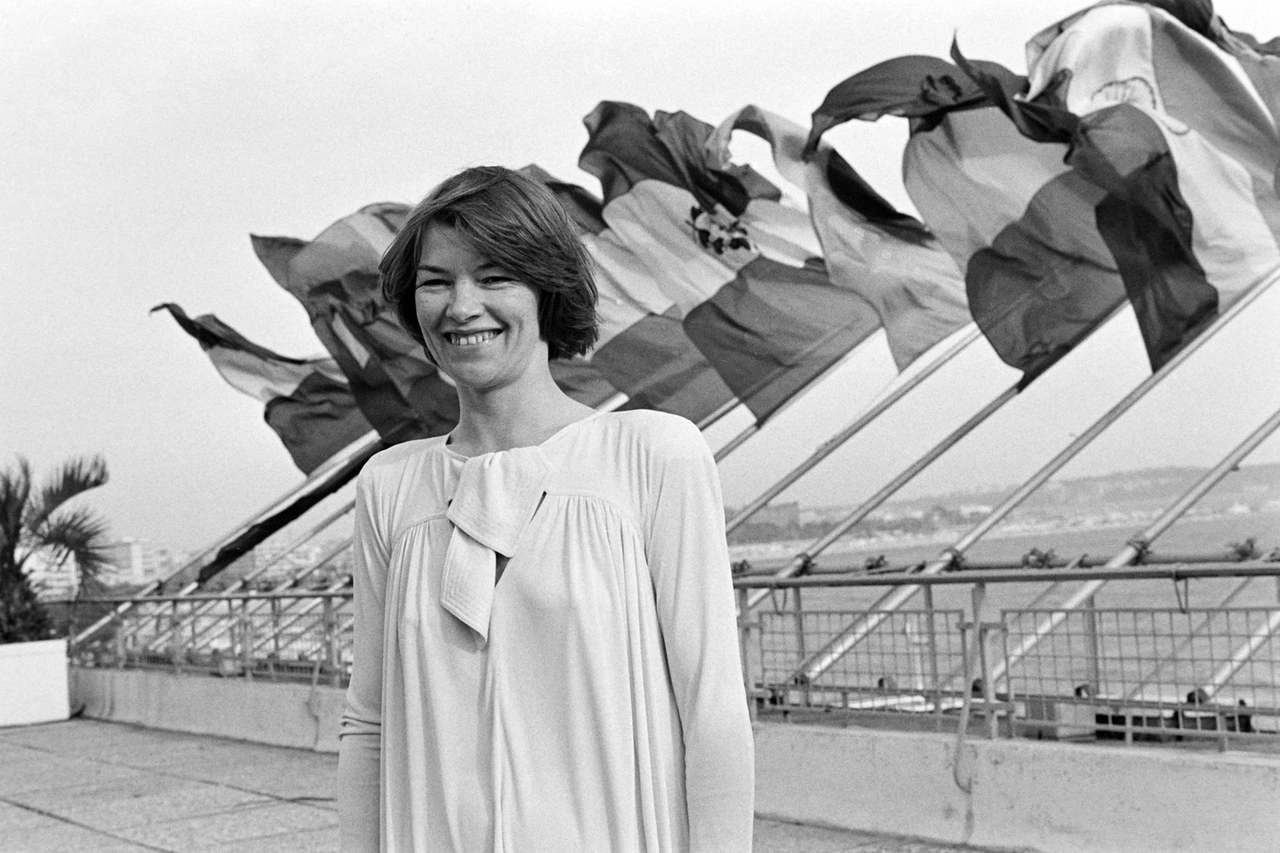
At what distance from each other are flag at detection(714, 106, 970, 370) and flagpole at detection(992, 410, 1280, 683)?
131 inches

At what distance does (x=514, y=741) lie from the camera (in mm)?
1948

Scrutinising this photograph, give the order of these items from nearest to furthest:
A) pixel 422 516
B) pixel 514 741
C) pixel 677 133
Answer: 1. pixel 514 741
2. pixel 422 516
3. pixel 677 133

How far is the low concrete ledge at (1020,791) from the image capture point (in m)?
6.20

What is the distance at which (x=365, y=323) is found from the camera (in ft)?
57.5

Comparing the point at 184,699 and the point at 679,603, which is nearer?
the point at 679,603

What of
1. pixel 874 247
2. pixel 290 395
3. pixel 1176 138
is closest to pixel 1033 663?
pixel 1176 138

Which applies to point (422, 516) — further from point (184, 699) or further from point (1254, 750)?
point (184, 699)

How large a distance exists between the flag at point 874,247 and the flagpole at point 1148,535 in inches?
131

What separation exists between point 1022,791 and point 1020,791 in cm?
1

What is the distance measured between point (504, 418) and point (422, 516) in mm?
167

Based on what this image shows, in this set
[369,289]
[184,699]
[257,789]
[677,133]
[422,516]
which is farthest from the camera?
[369,289]

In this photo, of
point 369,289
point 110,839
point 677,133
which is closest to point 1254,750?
point 110,839

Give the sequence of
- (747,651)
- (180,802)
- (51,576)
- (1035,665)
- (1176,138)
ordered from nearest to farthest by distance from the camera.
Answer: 1. (1035,665)
2. (747,651)
3. (180,802)
4. (1176,138)
5. (51,576)

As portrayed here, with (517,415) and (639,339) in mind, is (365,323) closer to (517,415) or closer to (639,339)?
(639,339)
